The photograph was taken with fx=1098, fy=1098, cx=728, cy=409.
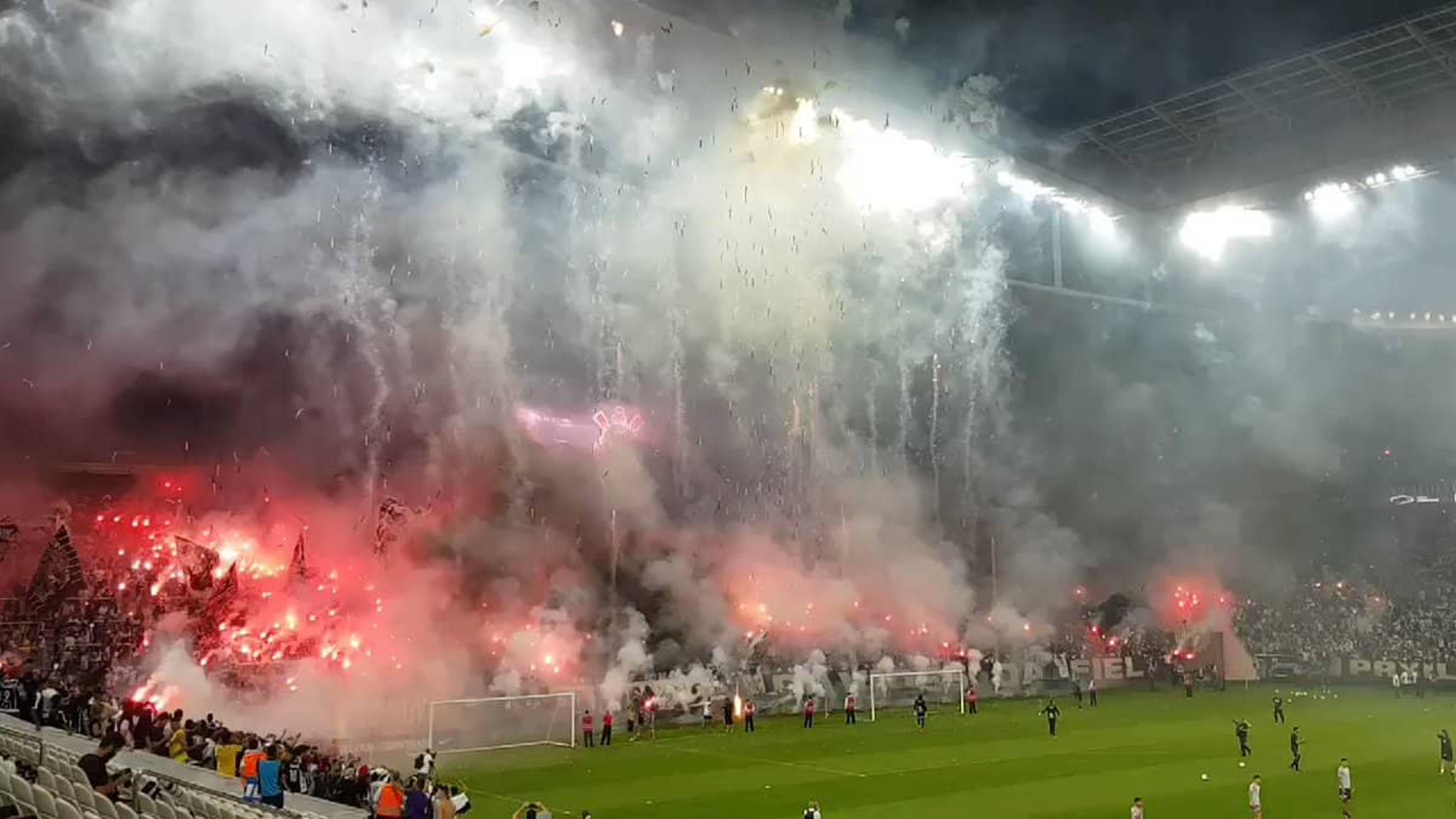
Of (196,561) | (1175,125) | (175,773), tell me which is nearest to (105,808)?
(175,773)

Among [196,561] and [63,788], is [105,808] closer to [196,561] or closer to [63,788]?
[63,788]

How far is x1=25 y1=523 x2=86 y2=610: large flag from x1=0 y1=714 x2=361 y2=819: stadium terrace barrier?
59.9ft

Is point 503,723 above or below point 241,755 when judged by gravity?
below

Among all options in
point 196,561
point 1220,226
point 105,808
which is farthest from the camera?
point 1220,226

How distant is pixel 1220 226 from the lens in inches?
1986

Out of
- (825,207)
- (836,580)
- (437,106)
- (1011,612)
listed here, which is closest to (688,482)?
(836,580)

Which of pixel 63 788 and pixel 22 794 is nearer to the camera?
pixel 22 794

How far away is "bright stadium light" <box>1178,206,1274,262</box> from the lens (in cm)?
5028

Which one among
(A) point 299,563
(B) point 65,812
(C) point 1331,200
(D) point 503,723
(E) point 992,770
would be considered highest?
(C) point 1331,200

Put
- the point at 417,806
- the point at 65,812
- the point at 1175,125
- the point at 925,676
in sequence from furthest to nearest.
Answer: the point at 925,676
the point at 1175,125
the point at 417,806
the point at 65,812

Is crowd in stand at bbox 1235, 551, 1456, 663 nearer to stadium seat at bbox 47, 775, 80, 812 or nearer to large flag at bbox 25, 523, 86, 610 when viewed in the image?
stadium seat at bbox 47, 775, 80, 812

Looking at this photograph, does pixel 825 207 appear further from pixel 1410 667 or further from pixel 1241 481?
pixel 1241 481

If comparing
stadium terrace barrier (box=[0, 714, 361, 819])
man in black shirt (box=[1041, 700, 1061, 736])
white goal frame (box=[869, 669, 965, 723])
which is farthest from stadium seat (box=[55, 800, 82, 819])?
white goal frame (box=[869, 669, 965, 723])

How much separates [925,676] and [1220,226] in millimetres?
25091
